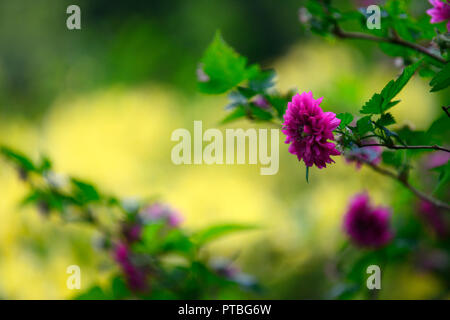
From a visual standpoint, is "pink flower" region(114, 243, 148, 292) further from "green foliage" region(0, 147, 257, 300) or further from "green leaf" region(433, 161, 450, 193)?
"green leaf" region(433, 161, 450, 193)

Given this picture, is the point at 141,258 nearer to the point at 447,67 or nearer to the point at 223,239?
the point at 447,67

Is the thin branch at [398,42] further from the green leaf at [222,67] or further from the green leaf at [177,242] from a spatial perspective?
the green leaf at [177,242]

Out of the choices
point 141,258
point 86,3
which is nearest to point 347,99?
point 141,258

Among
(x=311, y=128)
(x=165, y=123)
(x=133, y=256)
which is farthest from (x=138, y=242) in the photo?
(x=165, y=123)

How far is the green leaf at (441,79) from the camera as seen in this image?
18.6 inches

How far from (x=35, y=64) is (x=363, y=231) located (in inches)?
126

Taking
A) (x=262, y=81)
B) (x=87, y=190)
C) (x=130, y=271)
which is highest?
(x=262, y=81)

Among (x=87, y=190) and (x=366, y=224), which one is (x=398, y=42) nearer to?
(x=366, y=224)

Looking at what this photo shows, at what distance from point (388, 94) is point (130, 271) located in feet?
1.75

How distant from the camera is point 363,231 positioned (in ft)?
2.70

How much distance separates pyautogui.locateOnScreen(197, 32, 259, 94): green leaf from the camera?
63 centimetres

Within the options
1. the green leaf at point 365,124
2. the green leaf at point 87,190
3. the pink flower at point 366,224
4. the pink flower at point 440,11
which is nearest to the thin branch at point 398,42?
the pink flower at point 440,11

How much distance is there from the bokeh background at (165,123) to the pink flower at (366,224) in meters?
0.06

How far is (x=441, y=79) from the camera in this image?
1.57 ft
